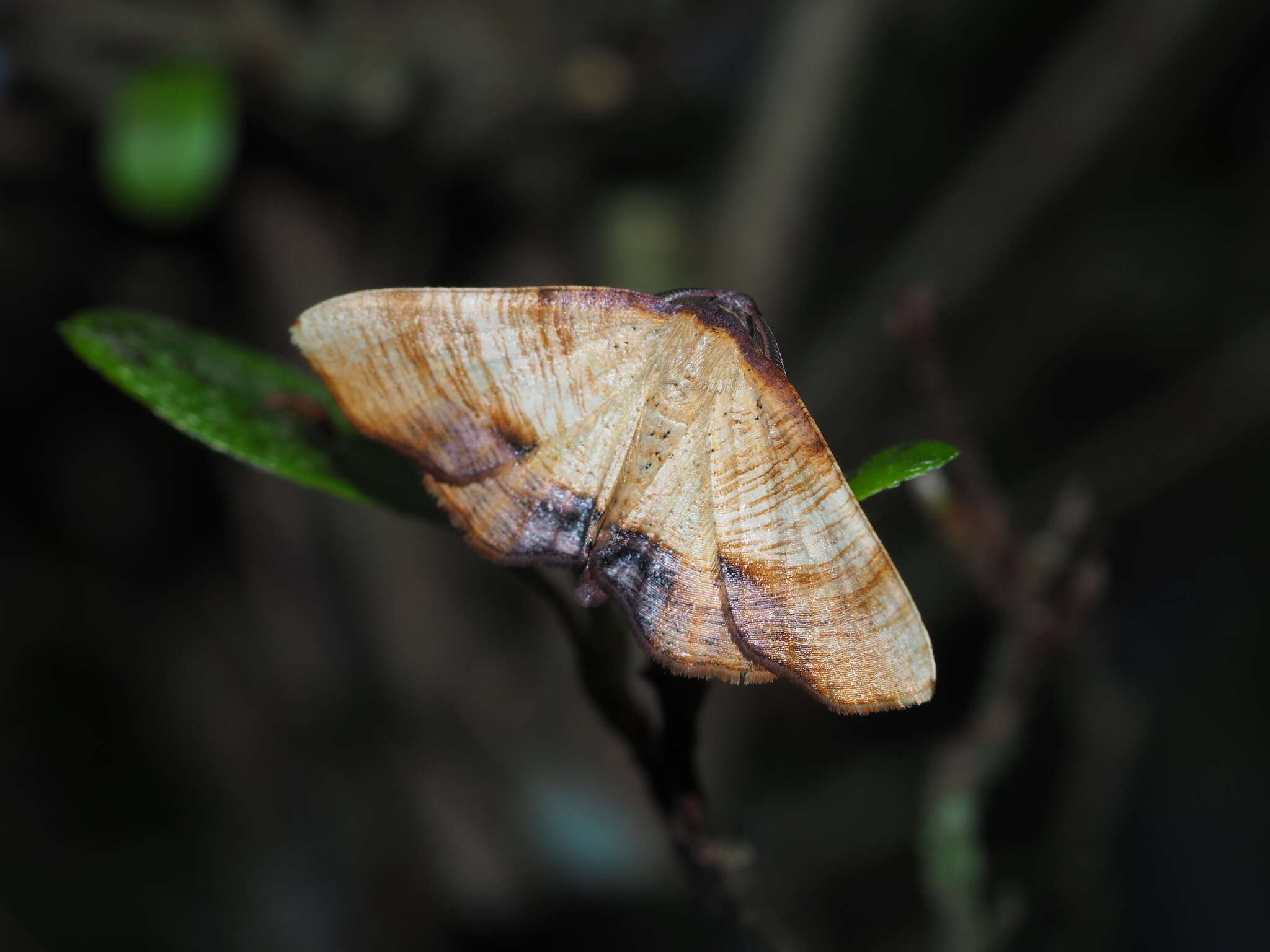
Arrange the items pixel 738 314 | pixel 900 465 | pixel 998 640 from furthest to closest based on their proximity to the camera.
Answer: pixel 998 640
pixel 738 314
pixel 900 465

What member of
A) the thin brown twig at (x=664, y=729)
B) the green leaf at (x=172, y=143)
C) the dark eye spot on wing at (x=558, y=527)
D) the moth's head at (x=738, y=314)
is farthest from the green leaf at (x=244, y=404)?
the green leaf at (x=172, y=143)

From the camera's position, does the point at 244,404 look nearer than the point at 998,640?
Yes

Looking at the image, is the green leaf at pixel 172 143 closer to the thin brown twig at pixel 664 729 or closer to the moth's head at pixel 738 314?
the moth's head at pixel 738 314

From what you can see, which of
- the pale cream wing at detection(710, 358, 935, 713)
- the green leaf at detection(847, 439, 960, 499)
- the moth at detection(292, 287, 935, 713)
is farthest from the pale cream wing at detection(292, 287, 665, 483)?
the green leaf at detection(847, 439, 960, 499)

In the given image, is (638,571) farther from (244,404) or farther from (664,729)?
(244,404)

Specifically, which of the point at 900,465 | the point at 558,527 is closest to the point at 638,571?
the point at 558,527

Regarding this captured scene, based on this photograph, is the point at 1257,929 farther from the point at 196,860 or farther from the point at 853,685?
the point at 196,860
